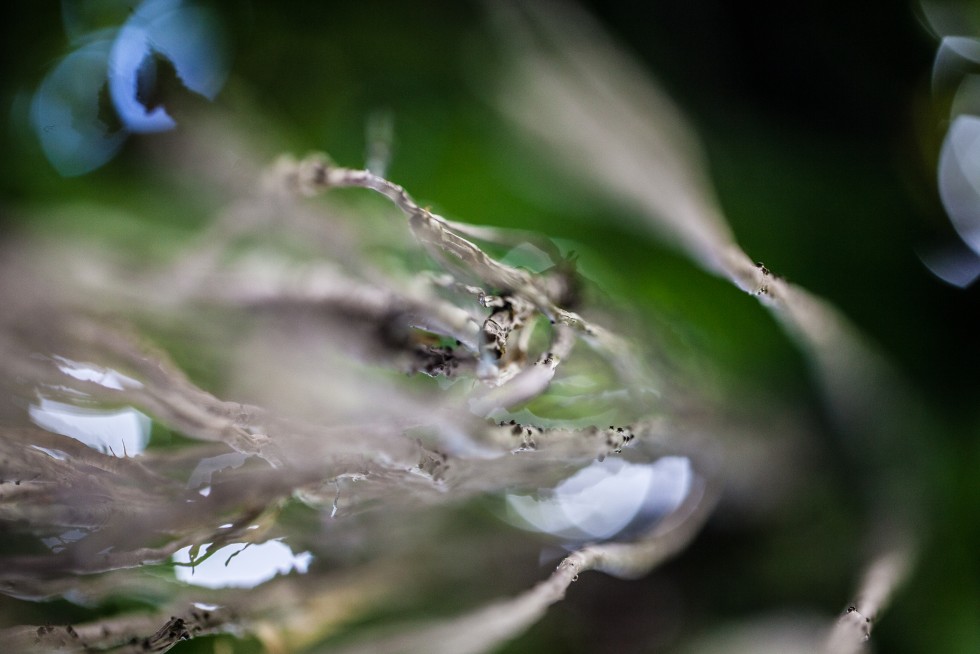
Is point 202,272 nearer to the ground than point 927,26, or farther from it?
nearer to the ground

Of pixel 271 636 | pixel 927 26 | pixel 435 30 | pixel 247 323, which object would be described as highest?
pixel 927 26

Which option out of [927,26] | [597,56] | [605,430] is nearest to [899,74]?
[927,26]

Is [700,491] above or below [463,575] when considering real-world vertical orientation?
above

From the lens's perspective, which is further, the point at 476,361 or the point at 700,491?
the point at 700,491

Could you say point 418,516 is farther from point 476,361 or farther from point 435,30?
point 435,30

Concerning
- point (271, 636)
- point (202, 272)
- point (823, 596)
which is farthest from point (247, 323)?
point (823, 596)

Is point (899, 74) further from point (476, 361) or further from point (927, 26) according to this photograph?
point (476, 361)
